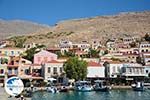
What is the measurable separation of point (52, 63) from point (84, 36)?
227ft

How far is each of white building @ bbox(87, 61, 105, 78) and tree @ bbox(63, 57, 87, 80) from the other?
4413 mm

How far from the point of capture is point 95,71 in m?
59.9

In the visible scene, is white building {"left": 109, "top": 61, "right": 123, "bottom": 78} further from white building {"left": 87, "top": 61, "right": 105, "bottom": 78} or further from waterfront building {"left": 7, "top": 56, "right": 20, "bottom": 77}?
waterfront building {"left": 7, "top": 56, "right": 20, "bottom": 77}

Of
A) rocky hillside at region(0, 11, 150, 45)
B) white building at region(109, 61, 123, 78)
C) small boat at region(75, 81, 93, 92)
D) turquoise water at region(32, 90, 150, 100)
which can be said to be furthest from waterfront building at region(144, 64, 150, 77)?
rocky hillside at region(0, 11, 150, 45)

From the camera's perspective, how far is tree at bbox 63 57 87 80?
5384cm

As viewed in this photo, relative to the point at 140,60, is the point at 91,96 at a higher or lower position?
lower

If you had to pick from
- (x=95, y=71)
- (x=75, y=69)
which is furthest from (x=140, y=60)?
(x=75, y=69)

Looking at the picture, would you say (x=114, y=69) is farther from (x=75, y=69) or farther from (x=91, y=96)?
(x=91, y=96)

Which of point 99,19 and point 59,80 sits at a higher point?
point 99,19

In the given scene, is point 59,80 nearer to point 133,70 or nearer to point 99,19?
point 133,70

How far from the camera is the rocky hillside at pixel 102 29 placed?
126 metres

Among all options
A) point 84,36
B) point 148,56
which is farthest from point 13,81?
point 84,36

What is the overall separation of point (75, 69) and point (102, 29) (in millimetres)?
86144

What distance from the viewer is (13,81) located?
41.9ft
